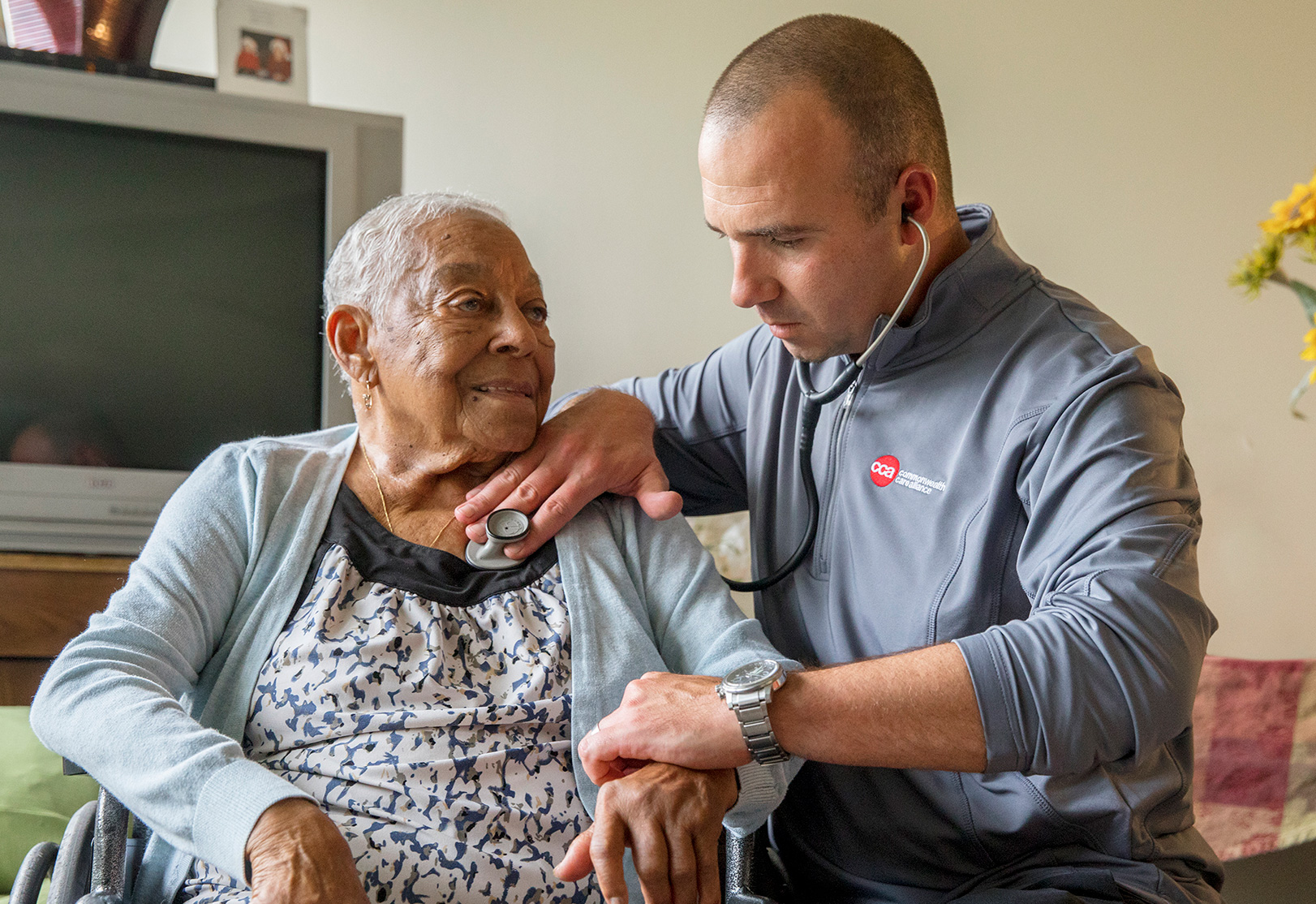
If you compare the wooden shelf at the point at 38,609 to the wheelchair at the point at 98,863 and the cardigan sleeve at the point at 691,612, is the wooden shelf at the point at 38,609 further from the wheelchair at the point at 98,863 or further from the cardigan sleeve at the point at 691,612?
the cardigan sleeve at the point at 691,612

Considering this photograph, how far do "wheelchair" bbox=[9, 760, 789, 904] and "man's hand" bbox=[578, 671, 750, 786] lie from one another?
0.20 metres

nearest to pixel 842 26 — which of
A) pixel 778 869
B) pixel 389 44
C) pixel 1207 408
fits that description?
pixel 778 869

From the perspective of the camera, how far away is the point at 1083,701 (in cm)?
102

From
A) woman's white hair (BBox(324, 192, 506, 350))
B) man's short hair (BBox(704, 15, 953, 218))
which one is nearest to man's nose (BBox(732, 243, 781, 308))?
man's short hair (BBox(704, 15, 953, 218))

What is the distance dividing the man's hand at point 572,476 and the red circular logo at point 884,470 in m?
0.25

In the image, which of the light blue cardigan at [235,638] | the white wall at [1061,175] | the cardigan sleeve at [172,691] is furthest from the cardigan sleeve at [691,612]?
the white wall at [1061,175]

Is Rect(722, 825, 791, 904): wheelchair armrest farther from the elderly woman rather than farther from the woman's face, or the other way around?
→ the woman's face

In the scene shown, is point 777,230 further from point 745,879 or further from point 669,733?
point 745,879

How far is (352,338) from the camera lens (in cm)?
146

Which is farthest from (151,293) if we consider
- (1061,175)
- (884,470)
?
(1061,175)

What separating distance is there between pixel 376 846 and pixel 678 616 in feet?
1.46

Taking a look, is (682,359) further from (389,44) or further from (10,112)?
(10,112)

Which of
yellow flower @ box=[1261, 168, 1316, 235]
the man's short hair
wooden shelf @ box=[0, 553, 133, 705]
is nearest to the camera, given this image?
yellow flower @ box=[1261, 168, 1316, 235]

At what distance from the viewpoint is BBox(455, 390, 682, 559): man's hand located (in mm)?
1352
